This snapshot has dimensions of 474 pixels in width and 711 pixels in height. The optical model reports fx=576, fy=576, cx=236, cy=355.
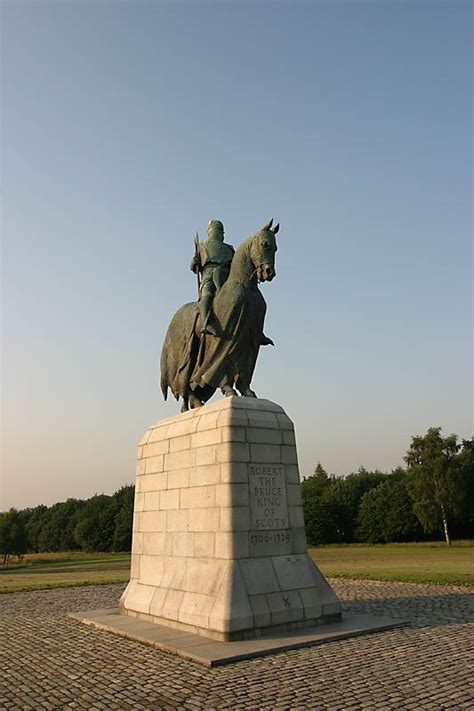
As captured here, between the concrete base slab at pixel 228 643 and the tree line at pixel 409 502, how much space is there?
4497 cm

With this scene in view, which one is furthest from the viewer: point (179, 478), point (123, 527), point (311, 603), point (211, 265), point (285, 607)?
point (123, 527)

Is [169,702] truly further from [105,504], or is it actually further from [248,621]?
[105,504]

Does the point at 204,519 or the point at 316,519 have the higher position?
the point at 316,519

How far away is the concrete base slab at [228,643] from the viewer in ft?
28.8

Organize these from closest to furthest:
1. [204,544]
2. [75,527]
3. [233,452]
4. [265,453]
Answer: [233,452] < [204,544] < [265,453] < [75,527]

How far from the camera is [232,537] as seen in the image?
34.3 feet

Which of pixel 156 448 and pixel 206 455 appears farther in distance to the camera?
pixel 156 448

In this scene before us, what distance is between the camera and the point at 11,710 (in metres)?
6.69

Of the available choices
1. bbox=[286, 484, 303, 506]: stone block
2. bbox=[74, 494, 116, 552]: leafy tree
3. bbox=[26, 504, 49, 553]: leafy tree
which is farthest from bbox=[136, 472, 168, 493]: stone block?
bbox=[26, 504, 49, 553]: leafy tree

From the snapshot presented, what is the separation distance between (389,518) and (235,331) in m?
53.4

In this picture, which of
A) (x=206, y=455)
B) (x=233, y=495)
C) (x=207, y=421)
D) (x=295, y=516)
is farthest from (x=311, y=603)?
(x=207, y=421)

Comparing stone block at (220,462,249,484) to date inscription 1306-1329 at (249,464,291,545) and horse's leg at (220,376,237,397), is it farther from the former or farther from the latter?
horse's leg at (220,376,237,397)

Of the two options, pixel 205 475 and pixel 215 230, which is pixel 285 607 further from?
pixel 215 230

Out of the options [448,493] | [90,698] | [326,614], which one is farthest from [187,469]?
[448,493]
